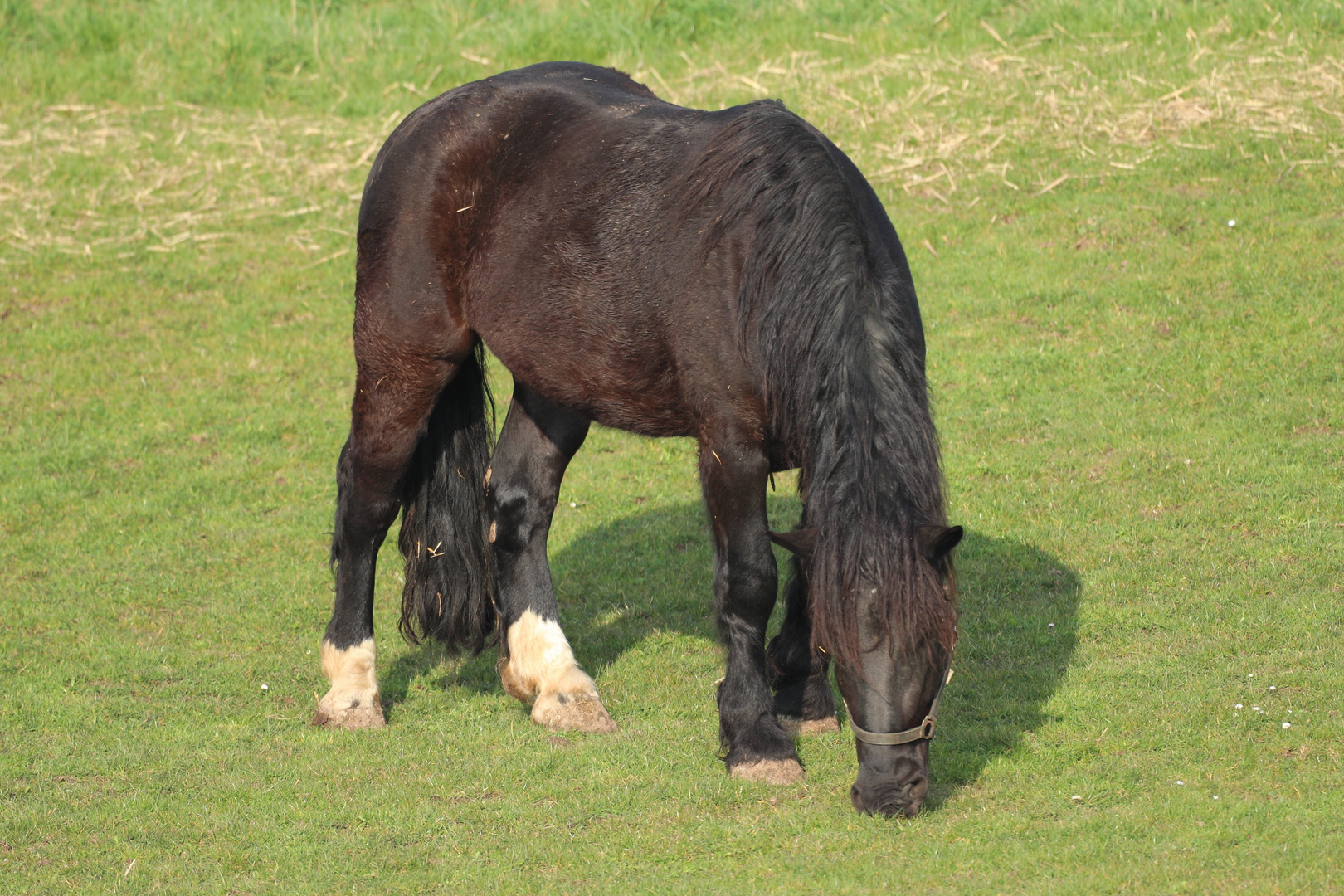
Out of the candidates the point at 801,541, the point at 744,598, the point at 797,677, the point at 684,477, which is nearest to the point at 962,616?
the point at 797,677

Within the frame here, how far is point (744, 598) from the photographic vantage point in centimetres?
559

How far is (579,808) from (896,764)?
1295 millimetres

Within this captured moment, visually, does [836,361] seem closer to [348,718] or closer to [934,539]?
[934,539]

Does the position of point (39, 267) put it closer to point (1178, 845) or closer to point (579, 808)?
point (579, 808)

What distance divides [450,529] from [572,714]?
1.21 m

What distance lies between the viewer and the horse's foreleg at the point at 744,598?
18.0ft

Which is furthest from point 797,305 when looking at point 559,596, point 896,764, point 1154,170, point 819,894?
point 1154,170

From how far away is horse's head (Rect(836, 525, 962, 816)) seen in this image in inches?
185

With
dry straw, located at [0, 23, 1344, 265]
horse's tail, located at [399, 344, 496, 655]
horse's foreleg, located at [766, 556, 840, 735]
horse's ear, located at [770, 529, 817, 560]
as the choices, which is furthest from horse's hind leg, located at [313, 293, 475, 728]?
dry straw, located at [0, 23, 1344, 265]

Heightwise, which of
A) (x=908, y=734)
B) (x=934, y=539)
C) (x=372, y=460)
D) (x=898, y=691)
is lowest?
(x=372, y=460)

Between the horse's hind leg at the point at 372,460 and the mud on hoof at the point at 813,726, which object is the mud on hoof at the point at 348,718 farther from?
the mud on hoof at the point at 813,726

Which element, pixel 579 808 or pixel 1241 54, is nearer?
pixel 579 808

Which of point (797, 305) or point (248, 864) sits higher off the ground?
point (797, 305)

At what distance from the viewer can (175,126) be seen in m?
14.8
